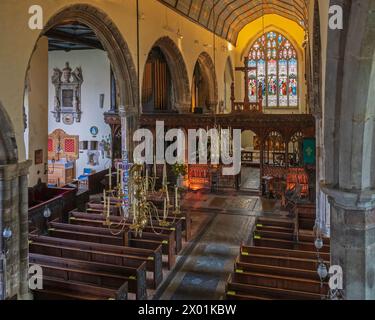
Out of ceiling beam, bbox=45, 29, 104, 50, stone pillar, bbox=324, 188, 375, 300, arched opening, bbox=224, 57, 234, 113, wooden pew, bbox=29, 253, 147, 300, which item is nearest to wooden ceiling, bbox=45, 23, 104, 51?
ceiling beam, bbox=45, 29, 104, 50

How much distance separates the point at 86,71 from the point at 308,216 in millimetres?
12006

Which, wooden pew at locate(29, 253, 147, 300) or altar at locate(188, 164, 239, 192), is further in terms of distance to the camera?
altar at locate(188, 164, 239, 192)

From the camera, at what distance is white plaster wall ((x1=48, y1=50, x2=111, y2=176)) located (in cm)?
1816

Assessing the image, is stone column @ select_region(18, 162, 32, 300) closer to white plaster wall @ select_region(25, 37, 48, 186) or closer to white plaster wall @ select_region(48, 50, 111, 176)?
white plaster wall @ select_region(25, 37, 48, 186)

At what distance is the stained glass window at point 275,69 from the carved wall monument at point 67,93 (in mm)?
12342

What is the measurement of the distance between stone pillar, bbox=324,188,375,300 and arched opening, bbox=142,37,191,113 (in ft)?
39.2

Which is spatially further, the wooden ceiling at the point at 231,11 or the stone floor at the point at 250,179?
the stone floor at the point at 250,179

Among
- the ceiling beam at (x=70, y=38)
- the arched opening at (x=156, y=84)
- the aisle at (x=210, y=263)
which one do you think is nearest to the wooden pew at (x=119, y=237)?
the aisle at (x=210, y=263)

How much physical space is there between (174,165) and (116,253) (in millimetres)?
6836

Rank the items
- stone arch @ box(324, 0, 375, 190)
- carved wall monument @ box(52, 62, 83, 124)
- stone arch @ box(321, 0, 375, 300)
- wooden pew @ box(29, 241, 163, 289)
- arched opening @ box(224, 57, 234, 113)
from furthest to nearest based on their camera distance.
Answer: arched opening @ box(224, 57, 234, 113)
carved wall monument @ box(52, 62, 83, 124)
wooden pew @ box(29, 241, 163, 289)
stone arch @ box(321, 0, 375, 300)
stone arch @ box(324, 0, 375, 190)

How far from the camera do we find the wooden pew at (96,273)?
6.84 m

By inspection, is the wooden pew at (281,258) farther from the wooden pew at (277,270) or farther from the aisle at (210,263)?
the aisle at (210,263)

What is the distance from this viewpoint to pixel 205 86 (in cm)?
2184

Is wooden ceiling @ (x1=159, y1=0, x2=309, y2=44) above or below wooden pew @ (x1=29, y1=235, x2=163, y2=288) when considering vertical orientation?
above
